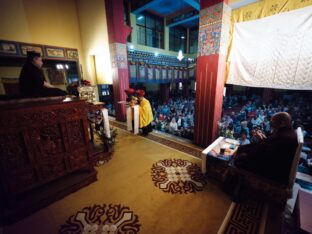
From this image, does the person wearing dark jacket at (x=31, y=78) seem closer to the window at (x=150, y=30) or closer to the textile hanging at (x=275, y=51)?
the textile hanging at (x=275, y=51)

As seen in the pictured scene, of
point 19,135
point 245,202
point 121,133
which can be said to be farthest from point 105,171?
point 245,202

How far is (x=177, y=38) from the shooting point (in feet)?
44.6

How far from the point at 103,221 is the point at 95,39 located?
6.39 meters

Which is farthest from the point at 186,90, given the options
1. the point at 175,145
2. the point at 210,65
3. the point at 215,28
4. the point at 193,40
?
the point at 215,28

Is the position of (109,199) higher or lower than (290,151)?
lower

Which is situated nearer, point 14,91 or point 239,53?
point 239,53

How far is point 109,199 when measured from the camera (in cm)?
226

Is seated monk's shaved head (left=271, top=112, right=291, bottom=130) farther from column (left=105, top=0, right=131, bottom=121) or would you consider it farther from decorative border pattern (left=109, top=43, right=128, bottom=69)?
decorative border pattern (left=109, top=43, right=128, bottom=69)

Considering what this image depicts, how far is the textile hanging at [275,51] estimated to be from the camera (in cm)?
248

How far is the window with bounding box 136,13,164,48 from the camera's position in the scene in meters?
10.8

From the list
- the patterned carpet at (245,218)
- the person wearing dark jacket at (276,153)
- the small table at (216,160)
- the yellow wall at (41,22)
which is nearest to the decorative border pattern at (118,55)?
the yellow wall at (41,22)

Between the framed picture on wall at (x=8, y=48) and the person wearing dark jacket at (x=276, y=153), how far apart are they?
720cm

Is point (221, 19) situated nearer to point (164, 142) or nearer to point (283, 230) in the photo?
point (164, 142)

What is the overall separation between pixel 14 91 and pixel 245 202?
7503mm
